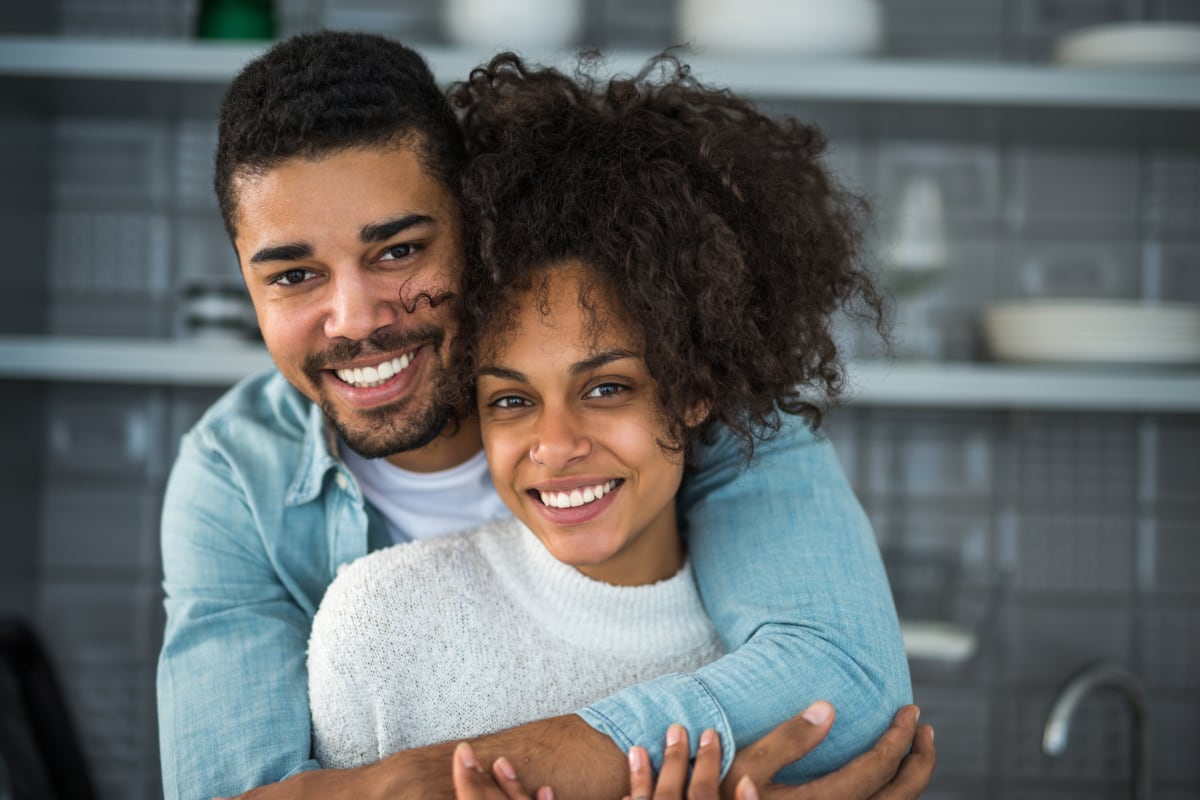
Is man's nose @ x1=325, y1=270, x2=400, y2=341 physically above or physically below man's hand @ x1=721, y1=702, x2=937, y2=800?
above

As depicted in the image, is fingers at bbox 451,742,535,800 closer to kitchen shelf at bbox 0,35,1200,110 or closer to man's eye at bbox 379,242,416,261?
man's eye at bbox 379,242,416,261

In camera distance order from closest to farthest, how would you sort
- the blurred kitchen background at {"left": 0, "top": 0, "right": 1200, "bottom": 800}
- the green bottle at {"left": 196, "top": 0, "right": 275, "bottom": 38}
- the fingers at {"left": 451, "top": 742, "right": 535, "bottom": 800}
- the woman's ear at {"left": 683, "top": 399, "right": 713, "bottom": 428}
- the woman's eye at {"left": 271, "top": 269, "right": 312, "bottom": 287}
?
the fingers at {"left": 451, "top": 742, "right": 535, "bottom": 800} < the woman's ear at {"left": 683, "top": 399, "right": 713, "bottom": 428} < the woman's eye at {"left": 271, "top": 269, "right": 312, "bottom": 287} < the green bottle at {"left": 196, "top": 0, "right": 275, "bottom": 38} < the blurred kitchen background at {"left": 0, "top": 0, "right": 1200, "bottom": 800}

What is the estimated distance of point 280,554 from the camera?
53.7 inches

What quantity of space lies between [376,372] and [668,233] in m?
0.38

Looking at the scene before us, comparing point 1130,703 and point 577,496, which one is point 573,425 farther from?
point 1130,703

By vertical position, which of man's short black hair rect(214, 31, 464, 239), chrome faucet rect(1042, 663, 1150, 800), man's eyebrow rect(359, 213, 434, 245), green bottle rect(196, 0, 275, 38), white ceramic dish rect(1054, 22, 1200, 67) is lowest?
chrome faucet rect(1042, 663, 1150, 800)

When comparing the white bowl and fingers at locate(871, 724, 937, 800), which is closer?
fingers at locate(871, 724, 937, 800)

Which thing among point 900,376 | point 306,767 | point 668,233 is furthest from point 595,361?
point 900,376

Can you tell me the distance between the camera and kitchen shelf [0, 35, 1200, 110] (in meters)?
2.18

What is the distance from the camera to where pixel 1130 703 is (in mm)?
2361

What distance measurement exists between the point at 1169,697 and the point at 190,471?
2229 millimetres

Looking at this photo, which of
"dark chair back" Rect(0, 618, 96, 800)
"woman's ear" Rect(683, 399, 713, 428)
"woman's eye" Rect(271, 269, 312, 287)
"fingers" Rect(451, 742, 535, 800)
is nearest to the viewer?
"fingers" Rect(451, 742, 535, 800)

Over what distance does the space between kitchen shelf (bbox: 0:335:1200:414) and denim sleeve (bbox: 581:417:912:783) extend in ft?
2.93

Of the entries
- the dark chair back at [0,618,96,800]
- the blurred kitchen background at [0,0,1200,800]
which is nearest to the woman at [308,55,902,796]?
the dark chair back at [0,618,96,800]
